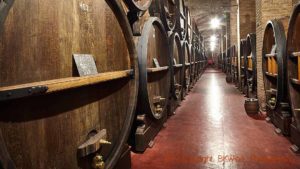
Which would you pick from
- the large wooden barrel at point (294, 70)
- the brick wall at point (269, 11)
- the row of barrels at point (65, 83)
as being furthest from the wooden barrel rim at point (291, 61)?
the brick wall at point (269, 11)

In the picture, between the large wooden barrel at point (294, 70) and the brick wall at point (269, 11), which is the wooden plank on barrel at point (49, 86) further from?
the brick wall at point (269, 11)

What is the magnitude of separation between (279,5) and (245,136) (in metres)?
2.80

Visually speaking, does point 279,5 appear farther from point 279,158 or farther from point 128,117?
point 128,117

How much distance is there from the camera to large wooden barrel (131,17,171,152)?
3.11 m

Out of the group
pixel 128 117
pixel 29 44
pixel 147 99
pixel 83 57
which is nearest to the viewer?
pixel 29 44

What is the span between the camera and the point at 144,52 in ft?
10.1

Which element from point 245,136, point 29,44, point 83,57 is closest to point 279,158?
point 245,136

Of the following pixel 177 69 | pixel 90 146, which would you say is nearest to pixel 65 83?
pixel 90 146

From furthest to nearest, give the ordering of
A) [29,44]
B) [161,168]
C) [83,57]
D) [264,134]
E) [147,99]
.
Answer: [264,134] → [147,99] → [161,168] → [83,57] → [29,44]

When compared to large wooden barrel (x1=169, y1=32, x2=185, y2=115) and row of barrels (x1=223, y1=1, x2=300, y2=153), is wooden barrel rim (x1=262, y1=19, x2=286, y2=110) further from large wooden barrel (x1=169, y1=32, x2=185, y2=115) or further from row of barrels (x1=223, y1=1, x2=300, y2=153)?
large wooden barrel (x1=169, y1=32, x2=185, y2=115)

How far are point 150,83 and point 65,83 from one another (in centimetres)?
223

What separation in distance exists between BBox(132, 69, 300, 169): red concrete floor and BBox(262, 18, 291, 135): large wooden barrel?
0.68 ft

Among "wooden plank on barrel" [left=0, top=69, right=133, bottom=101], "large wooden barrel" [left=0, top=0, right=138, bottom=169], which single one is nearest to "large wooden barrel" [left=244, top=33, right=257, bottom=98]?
"large wooden barrel" [left=0, top=0, right=138, bottom=169]

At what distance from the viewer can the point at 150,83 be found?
3584mm
